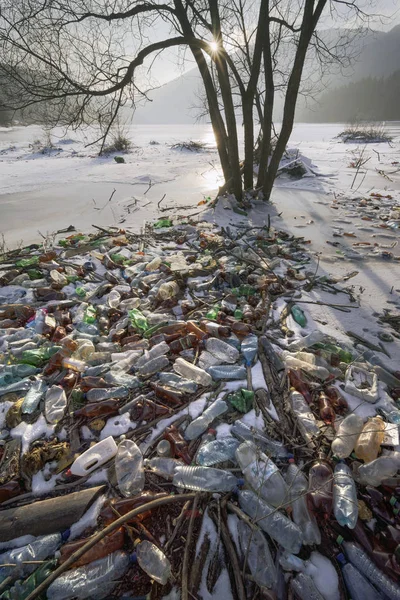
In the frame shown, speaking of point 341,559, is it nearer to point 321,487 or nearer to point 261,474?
point 321,487

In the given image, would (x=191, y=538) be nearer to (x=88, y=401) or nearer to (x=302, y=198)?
(x=88, y=401)

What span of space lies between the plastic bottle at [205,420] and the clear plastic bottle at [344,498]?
0.74 m

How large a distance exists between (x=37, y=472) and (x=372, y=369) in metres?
2.40

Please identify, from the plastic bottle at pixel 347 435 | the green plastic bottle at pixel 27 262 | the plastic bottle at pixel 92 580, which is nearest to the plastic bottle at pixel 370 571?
the plastic bottle at pixel 347 435

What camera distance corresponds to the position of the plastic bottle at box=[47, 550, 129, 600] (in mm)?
1213

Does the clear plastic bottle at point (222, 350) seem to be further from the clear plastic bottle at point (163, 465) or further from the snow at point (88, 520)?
the snow at point (88, 520)

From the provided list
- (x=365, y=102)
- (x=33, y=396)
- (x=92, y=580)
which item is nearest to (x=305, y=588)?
(x=92, y=580)

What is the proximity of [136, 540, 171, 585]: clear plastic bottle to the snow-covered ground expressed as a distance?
2293 millimetres

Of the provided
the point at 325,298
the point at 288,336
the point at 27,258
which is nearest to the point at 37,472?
the point at 288,336

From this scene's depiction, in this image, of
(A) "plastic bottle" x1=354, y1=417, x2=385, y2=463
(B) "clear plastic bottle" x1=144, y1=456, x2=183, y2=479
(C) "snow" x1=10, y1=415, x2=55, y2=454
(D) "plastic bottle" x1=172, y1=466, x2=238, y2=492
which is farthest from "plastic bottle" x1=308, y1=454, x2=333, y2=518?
(C) "snow" x1=10, y1=415, x2=55, y2=454

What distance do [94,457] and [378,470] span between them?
5.18ft

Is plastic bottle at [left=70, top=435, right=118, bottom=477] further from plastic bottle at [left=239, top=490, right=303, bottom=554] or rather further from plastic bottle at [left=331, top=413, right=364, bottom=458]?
plastic bottle at [left=331, top=413, right=364, bottom=458]

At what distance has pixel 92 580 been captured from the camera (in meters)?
1.24

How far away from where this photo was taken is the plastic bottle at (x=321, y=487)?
1.43 metres
